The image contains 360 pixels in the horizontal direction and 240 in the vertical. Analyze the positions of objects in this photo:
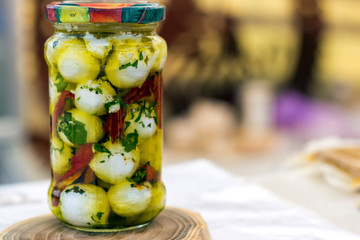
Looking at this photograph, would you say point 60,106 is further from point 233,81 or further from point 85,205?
point 233,81

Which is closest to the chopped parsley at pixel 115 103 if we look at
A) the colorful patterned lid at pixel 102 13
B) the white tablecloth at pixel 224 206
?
the colorful patterned lid at pixel 102 13

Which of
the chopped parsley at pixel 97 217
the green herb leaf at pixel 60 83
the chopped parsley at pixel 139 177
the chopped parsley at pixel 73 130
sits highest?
the green herb leaf at pixel 60 83

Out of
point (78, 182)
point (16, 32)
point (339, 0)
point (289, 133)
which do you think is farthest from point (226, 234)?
point (339, 0)

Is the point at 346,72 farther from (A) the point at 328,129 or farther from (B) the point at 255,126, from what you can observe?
(B) the point at 255,126

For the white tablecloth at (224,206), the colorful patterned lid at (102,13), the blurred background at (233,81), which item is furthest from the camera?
the blurred background at (233,81)

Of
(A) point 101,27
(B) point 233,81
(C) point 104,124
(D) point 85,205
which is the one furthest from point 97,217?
(B) point 233,81

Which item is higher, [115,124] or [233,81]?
[115,124]

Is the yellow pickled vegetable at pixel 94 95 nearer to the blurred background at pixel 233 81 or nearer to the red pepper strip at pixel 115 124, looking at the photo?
the red pepper strip at pixel 115 124
